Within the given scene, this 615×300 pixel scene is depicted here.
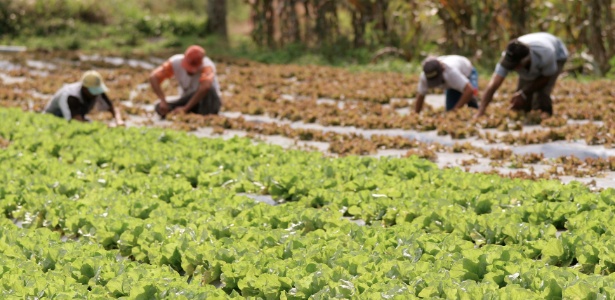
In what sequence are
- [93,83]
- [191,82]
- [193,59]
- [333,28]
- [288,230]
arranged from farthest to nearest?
[333,28] < [191,82] < [193,59] < [93,83] < [288,230]

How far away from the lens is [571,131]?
33.1ft

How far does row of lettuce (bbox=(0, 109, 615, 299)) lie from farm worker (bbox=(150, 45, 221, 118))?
12.6ft

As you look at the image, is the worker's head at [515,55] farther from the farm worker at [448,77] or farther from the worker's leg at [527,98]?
the farm worker at [448,77]

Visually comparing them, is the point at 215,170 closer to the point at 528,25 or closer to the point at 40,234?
the point at 40,234

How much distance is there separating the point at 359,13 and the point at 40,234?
16660mm

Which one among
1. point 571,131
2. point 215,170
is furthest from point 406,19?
point 215,170

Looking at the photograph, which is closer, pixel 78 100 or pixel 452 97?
pixel 78 100

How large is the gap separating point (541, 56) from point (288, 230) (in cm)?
596

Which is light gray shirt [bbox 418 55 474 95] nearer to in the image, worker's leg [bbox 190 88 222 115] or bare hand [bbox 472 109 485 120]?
bare hand [bbox 472 109 485 120]

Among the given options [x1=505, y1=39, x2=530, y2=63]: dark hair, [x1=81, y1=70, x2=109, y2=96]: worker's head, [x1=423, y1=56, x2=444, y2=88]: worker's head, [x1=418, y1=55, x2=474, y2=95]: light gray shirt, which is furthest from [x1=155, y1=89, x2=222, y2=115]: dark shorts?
[x1=505, y1=39, x2=530, y2=63]: dark hair

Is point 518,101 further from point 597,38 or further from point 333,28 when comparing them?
point 333,28

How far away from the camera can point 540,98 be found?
11359mm

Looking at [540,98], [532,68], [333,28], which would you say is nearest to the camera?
[532,68]

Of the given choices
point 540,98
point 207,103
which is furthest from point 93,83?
point 540,98
